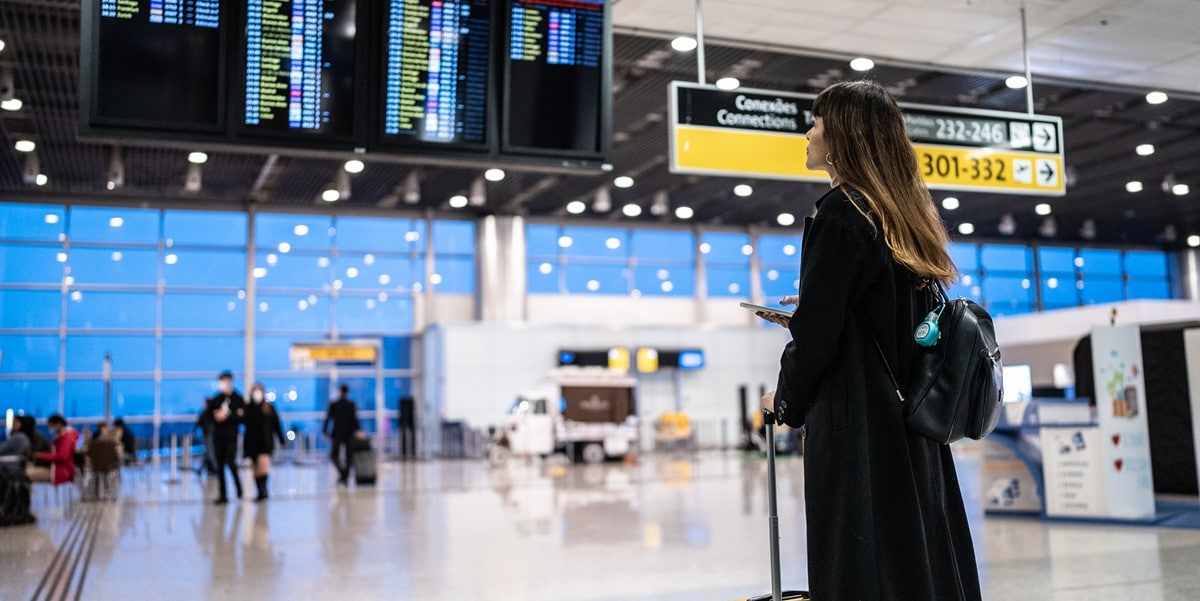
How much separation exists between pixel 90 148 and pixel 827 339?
20.0 metres

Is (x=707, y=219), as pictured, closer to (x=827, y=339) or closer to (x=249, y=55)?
(x=249, y=55)

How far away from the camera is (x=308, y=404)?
86.9ft

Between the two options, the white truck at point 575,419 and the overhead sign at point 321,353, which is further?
the overhead sign at point 321,353

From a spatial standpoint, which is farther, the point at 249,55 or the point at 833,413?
the point at 249,55

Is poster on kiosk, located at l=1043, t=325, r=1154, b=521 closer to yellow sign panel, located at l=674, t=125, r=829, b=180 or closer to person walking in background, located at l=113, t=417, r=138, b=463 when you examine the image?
yellow sign panel, located at l=674, t=125, r=829, b=180

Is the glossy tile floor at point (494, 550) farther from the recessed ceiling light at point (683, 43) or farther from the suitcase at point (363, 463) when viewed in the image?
the recessed ceiling light at point (683, 43)

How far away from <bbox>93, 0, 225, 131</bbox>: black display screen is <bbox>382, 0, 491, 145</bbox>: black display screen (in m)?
0.95

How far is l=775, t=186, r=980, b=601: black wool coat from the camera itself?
2.04m

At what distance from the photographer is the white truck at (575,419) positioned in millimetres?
22266

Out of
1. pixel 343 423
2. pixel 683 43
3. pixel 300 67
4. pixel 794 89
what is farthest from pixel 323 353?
pixel 300 67

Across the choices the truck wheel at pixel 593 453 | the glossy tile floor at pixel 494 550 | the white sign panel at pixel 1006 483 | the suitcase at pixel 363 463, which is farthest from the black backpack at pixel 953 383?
the truck wheel at pixel 593 453

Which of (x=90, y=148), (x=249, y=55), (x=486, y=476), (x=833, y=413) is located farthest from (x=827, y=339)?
(x=90, y=148)

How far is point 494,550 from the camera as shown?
732 centimetres

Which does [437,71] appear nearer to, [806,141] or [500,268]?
[806,141]
